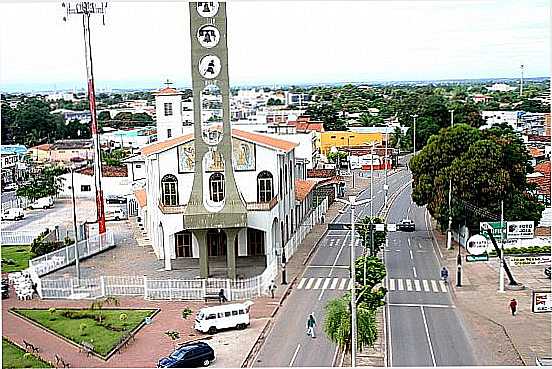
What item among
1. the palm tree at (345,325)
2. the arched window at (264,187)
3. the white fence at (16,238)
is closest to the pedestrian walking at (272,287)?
the arched window at (264,187)

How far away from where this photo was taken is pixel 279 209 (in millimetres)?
10211

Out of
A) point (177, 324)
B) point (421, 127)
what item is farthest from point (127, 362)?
point (421, 127)

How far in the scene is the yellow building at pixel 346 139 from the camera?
2495cm

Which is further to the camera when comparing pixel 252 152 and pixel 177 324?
pixel 252 152

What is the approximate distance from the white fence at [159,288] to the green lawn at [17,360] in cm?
160

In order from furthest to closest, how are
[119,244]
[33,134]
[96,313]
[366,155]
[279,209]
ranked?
[33,134] < [366,155] < [119,244] < [279,209] < [96,313]

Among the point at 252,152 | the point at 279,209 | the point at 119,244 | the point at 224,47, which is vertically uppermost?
the point at 224,47

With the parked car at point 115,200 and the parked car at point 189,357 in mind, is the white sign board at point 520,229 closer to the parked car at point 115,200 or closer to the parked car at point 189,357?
the parked car at point 189,357

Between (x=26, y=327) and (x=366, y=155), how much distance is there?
16.0m

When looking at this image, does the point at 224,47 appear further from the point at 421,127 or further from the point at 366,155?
the point at 421,127

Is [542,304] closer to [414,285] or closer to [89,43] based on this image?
[414,285]

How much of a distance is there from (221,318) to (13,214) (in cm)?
879

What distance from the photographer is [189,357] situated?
620 cm

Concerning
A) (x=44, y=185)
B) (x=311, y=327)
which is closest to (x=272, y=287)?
(x=311, y=327)
